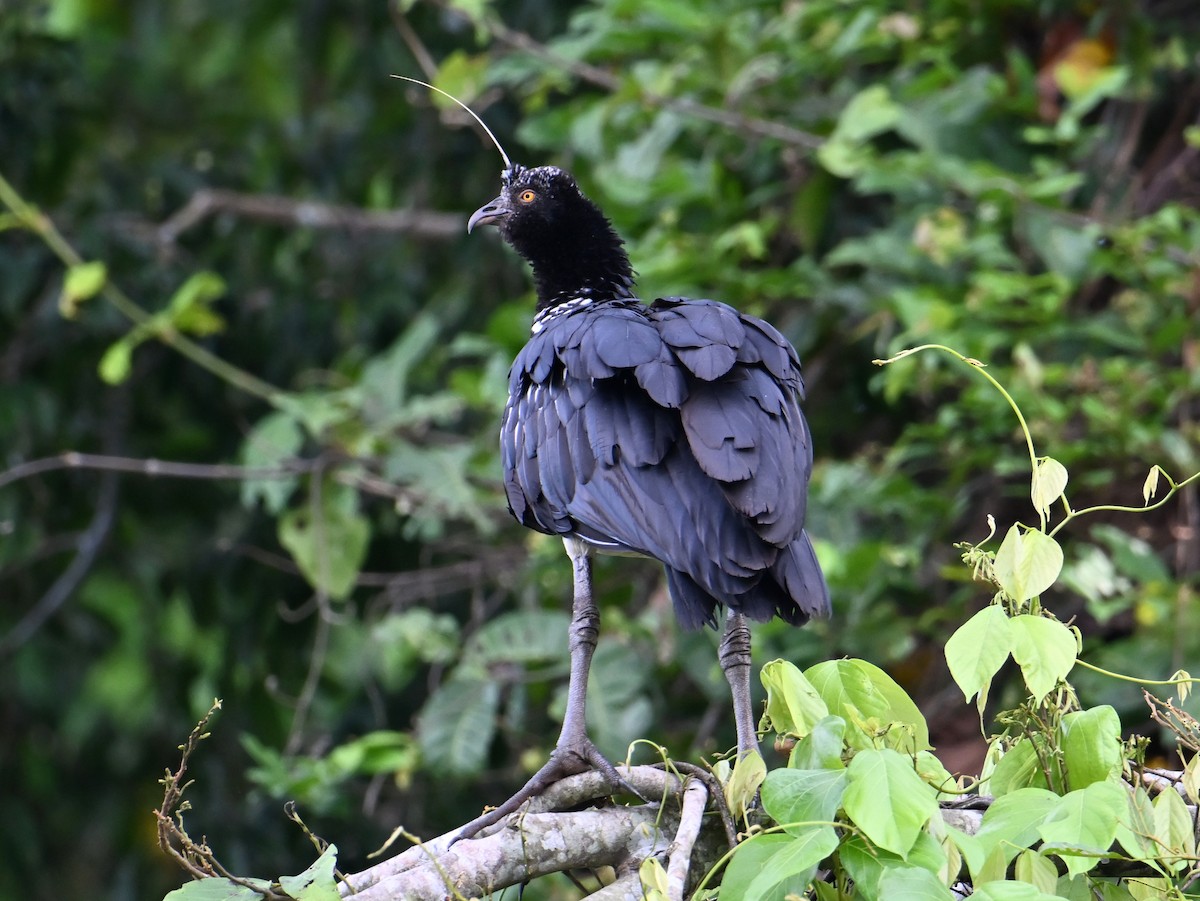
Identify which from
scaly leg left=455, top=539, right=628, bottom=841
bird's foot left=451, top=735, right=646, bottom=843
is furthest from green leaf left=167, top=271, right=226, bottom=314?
bird's foot left=451, top=735, right=646, bottom=843

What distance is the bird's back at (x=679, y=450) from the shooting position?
9.35 ft

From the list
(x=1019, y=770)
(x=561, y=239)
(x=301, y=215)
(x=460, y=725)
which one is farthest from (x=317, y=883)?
(x=301, y=215)

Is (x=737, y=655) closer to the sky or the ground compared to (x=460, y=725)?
closer to the sky

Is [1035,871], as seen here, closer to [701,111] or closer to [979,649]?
[979,649]

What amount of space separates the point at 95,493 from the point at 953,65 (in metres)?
4.36

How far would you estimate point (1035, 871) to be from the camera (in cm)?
213

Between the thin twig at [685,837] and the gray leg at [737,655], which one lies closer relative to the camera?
the thin twig at [685,837]

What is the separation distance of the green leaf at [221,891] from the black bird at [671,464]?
21.2 inches

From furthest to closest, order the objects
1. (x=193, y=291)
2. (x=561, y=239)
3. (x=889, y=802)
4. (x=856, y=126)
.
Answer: (x=193, y=291), (x=856, y=126), (x=561, y=239), (x=889, y=802)

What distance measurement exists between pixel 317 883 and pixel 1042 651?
41.1 inches

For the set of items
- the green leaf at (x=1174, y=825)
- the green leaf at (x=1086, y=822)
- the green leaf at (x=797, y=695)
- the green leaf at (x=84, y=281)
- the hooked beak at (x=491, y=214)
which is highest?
the green leaf at (x=84, y=281)

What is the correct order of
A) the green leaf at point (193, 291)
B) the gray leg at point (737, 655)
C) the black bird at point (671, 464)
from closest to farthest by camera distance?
the black bird at point (671, 464) < the gray leg at point (737, 655) < the green leaf at point (193, 291)

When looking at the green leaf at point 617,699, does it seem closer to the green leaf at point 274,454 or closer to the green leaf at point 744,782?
the green leaf at point 274,454

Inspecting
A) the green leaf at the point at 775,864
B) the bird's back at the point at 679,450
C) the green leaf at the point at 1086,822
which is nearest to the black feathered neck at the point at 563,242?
the bird's back at the point at 679,450
